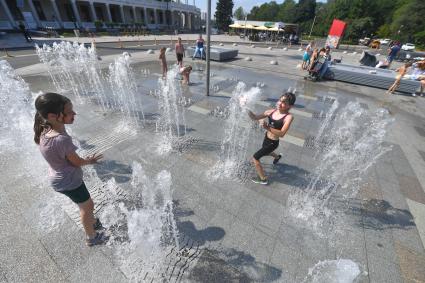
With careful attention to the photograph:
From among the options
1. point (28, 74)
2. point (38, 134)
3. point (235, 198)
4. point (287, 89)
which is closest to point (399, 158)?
point (235, 198)

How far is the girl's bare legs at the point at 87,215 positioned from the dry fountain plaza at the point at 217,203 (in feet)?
1.04

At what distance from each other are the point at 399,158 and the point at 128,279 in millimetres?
7369

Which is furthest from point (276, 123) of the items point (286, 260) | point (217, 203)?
point (286, 260)

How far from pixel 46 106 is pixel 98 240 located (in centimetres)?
216

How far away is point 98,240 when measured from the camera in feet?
10.4

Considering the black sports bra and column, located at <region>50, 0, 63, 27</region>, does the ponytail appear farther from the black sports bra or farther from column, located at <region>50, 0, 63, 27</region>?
column, located at <region>50, 0, 63, 27</region>

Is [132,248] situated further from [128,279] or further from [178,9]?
[178,9]

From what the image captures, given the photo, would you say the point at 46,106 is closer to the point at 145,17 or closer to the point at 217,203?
the point at 217,203

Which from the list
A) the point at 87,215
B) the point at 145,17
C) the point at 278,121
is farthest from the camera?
the point at 145,17

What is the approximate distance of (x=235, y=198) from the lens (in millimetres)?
4113

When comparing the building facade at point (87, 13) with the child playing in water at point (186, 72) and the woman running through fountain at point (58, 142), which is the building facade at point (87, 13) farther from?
the woman running through fountain at point (58, 142)

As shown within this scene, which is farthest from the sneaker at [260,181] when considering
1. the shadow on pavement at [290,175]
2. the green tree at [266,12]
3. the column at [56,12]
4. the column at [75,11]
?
the green tree at [266,12]

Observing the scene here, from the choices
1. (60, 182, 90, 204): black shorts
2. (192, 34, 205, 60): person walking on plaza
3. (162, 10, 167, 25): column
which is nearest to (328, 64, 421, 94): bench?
(192, 34, 205, 60): person walking on plaza

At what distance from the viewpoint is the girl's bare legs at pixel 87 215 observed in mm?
2766
